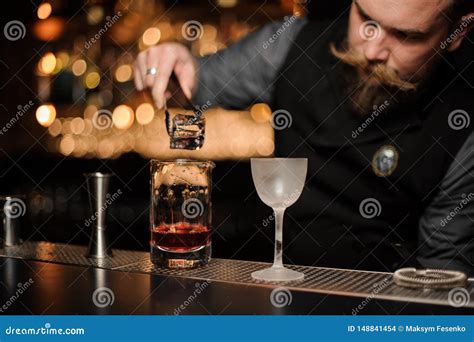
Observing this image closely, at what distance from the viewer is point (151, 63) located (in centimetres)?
151

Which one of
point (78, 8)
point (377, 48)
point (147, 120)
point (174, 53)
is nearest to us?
point (174, 53)

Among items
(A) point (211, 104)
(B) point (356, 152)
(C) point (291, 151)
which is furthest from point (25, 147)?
(B) point (356, 152)

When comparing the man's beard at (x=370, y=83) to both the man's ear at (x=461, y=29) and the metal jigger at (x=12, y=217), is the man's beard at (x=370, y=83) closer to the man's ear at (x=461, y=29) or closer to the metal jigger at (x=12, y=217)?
the man's ear at (x=461, y=29)

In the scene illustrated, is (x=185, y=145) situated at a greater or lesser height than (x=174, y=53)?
lesser

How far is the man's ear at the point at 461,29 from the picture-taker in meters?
2.06

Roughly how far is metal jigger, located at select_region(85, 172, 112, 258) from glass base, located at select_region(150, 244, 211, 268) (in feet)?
Answer: 0.61

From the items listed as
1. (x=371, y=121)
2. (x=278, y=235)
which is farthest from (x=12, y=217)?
(x=371, y=121)

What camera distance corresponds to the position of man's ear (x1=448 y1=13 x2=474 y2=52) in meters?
2.06

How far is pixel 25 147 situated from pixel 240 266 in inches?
104

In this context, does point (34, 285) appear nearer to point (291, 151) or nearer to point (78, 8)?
point (291, 151)

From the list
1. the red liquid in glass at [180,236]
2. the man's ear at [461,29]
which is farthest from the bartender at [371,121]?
the red liquid in glass at [180,236]

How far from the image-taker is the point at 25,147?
369cm
